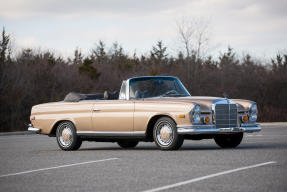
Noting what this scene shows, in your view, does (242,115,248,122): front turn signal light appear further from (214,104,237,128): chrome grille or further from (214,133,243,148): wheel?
(214,133,243,148): wheel

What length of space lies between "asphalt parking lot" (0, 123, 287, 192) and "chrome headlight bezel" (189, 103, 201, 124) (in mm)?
692

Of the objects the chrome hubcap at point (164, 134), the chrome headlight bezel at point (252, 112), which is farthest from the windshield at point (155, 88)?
the chrome headlight bezel at point (252, 112)

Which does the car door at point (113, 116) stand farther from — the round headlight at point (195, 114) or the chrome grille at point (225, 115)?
the chrome grille at point (225, 115)

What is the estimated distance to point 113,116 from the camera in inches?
551

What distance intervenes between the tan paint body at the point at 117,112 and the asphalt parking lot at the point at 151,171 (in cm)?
94

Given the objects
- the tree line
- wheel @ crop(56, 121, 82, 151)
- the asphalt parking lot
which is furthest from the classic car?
the tree line

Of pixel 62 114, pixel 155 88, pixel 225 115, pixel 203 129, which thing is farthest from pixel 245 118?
pixel 62 114

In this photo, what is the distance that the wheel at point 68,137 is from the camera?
14.7 meters

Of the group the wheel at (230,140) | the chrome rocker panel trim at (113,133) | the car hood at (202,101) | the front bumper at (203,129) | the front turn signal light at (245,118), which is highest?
the car hood at (202,101)

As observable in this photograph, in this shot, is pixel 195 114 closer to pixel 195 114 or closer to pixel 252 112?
pixel 195 114

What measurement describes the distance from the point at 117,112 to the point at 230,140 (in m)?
2.77

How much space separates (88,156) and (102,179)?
3.94m

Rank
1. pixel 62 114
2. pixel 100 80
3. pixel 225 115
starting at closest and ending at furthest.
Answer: pixel 225 115
pixel 62 114
pixel 100 80

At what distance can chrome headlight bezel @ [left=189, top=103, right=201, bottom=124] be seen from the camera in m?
12.7
